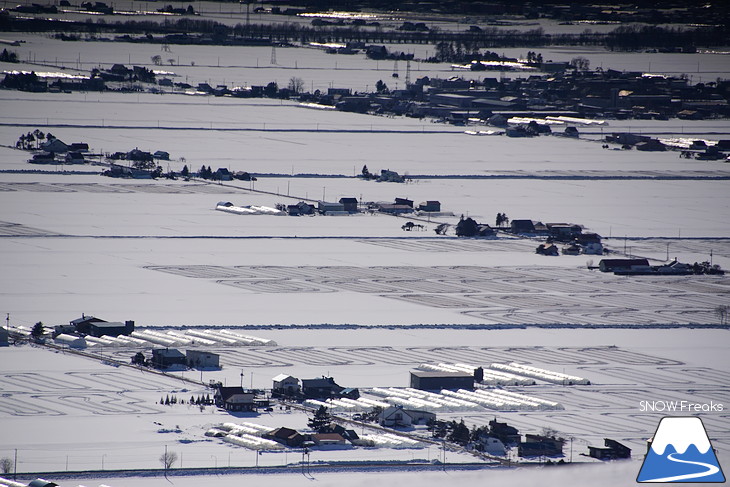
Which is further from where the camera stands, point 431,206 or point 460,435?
point 431,206

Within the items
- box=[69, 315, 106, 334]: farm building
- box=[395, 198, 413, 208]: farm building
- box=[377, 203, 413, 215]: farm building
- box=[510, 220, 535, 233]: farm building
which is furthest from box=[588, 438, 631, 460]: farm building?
box=[395, 198, 413, 208]: farm building

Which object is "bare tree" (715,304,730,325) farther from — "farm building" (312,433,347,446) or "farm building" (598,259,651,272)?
"farm building" (312,433,347,446)

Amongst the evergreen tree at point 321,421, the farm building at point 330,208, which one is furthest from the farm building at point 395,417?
the farm building at point 330,208

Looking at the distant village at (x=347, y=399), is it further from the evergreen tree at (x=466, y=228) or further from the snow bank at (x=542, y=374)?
the evergreen tree at (x=466, y=228)

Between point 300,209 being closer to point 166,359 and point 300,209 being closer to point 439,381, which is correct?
point 166,359

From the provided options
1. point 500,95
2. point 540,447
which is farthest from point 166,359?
point 500,95
